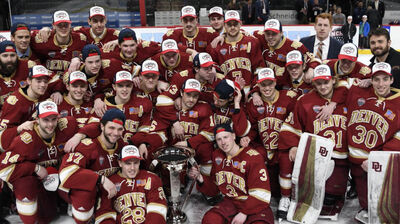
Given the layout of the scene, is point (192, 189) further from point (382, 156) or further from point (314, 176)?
point (382, 156)

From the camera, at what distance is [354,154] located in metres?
3.75

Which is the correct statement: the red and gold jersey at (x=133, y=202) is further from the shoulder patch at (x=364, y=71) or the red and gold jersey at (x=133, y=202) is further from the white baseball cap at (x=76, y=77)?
the shoulder patch at (x=364, y=71)

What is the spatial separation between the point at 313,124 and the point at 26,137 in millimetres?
2507

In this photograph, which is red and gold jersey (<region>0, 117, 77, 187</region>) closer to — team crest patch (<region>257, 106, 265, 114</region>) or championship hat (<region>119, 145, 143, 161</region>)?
championship hat (<region>119, 145, 143, 161</region>)

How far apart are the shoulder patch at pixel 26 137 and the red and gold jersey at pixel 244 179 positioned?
1.58 metres

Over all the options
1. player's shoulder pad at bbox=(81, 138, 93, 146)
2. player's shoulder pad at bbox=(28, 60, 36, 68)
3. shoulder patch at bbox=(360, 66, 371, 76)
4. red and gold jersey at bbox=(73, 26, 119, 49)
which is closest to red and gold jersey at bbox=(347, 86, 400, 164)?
shoulder patch at bbox=(360, 66, 371, 76)

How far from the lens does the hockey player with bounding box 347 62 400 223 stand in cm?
358

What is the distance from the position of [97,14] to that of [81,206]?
2.62 metres

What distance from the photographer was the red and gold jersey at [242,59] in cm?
482

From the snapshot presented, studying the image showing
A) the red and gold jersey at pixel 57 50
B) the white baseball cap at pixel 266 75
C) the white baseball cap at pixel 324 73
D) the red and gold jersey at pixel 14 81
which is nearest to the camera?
the white baseball cap at pixel 324 73

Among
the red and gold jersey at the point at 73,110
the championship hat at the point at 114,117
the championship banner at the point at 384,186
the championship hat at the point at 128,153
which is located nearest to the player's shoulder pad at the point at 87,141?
the championship hat at the point at 114,117

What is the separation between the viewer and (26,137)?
12.0 ft

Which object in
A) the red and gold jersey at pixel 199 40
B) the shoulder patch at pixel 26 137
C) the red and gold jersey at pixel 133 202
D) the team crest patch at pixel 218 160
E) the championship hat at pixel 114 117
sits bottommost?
the red and gold jersey at pixel 133 202

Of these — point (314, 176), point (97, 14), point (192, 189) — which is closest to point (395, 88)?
point (314, 176)
